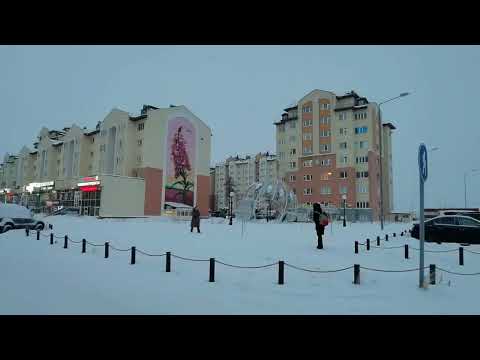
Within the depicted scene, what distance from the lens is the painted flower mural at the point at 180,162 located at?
52.6 m

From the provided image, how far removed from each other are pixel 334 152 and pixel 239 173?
59666mm

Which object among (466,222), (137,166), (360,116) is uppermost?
(360,116)

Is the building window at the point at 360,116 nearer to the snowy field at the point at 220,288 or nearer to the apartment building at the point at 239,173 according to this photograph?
the snowy field at the point at 220,288

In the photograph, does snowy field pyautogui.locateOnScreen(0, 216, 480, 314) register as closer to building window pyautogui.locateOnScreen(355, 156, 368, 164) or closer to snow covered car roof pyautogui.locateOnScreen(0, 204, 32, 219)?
snow covered car roof pyautogui.locateOnScreen(0, 204, 32, 219)

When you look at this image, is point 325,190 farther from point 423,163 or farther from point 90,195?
point 423,163

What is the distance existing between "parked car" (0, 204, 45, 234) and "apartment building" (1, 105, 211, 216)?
71.0 feet

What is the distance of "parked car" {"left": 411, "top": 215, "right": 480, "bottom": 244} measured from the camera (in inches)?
630

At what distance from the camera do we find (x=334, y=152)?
55.8 meters

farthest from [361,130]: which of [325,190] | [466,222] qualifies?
[466,222]

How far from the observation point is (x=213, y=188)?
116750 millimetres

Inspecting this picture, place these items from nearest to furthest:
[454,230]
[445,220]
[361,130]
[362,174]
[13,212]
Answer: [454,230], [445,220], [13,212], [362,174], [361,130]

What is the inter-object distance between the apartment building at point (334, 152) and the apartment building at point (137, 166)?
663 inches

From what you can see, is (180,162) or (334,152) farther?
(334,152)
